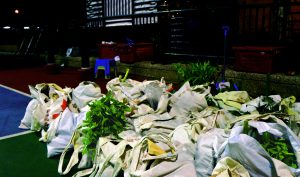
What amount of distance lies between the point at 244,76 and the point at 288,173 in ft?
14.7

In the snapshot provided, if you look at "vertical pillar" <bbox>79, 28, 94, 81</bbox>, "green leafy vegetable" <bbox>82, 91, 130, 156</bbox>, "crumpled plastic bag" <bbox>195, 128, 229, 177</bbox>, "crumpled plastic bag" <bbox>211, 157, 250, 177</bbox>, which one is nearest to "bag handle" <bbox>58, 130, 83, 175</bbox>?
"green leafy vegetable" <bbox>82, 91, 130, 156</bbox>

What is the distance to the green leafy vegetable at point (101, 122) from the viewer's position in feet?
12.2

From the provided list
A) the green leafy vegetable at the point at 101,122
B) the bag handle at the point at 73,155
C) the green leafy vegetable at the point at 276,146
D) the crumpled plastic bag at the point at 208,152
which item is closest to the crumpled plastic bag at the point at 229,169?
the crumpled plastic bag at the point at 208,152

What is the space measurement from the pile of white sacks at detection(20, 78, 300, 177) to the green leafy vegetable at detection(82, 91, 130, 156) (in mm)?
124

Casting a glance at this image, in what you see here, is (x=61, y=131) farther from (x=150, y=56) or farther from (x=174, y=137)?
(x=150, y=56)

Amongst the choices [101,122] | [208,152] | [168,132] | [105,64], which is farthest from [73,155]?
[105,64]

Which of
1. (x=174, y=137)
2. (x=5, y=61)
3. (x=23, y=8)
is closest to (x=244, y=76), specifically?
(x=174, y=137)

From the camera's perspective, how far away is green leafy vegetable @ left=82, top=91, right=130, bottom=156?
3.72m

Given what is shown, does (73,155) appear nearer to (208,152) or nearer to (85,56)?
(208,152)

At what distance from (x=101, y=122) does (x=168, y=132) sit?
33.1 inches

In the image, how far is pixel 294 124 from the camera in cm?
343

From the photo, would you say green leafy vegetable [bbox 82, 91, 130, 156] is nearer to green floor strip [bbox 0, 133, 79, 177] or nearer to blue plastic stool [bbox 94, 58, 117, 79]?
green floor strip [bbox 0, 133, 79, 177]

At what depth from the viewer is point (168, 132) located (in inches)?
151

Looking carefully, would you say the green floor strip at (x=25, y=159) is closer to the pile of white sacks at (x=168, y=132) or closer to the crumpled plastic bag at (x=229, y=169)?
the pile of white sacks at (x=168, y=132)
